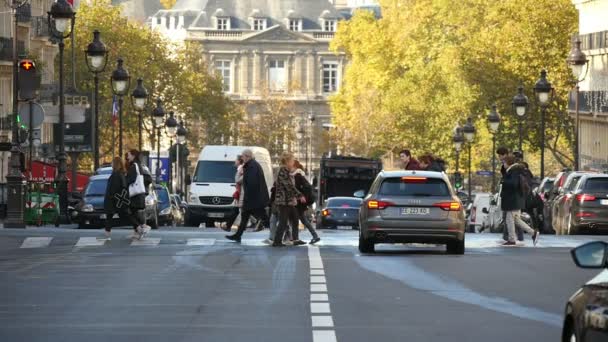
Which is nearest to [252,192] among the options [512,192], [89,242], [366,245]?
[89,242]

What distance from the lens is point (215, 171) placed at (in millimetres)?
62500

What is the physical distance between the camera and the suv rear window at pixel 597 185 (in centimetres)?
4709

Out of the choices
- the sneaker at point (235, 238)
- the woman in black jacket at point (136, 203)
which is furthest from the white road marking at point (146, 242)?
the sneaker at point (235, 238)

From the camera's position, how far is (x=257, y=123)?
599 feet

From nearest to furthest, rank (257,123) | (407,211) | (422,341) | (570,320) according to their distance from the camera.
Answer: (570,320), (422,341), (407,211), (257,123)

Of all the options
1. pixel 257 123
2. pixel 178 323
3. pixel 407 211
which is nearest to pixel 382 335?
pixel 178 323

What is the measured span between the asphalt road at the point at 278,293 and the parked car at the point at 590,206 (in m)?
12.2

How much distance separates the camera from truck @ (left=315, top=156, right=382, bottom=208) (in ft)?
270

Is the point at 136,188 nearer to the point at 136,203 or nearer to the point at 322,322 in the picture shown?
the point at 136,203

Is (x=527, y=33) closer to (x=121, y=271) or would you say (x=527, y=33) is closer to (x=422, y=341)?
(x=121, y=271)

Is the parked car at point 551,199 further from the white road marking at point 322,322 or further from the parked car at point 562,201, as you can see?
the white road marking at point 322,322

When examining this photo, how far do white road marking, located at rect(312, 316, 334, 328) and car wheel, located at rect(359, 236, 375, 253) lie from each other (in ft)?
46.6

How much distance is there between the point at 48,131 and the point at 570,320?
9307 cm

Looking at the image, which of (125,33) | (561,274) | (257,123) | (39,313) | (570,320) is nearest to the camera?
(570,320)
